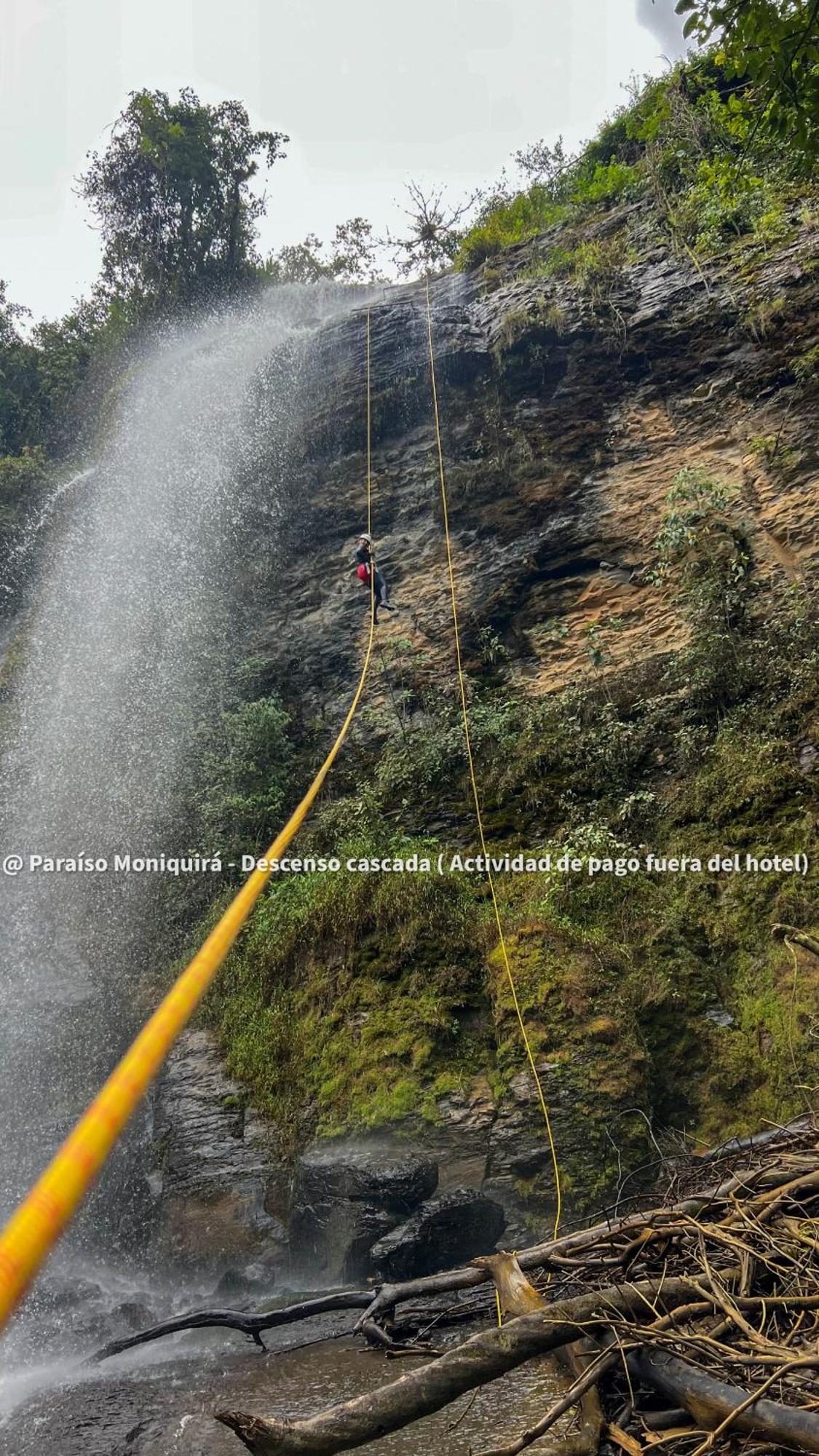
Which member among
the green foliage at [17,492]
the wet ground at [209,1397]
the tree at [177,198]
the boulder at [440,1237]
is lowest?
the boulder at [440,1237]

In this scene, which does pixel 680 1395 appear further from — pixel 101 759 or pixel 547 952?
pixel 101 759

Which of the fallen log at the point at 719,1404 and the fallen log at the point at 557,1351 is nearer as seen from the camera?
the fallen log at the point at 719,1404

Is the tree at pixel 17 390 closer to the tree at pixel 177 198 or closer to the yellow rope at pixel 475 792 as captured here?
the tree at pixel 177 198

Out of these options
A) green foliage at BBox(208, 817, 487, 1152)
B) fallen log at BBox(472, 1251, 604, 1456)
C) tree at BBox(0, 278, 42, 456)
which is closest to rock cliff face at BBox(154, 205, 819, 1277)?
green foliage at BBox(208, 817, 487, 1152)

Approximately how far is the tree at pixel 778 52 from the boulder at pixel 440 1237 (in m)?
6.61

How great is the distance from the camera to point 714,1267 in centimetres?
256

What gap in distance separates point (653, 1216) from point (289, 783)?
806 cm


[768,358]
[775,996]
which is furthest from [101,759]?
[768,358]

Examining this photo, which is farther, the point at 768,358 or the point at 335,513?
the point at 335,513

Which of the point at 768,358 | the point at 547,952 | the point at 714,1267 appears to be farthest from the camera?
the point at 768,358

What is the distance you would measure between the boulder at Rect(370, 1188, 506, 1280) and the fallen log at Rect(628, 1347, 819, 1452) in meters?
3.05

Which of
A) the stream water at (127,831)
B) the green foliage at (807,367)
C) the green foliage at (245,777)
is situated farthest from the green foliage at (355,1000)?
the green foliage at (807,367)

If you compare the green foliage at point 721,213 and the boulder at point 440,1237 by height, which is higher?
the green foliage at point 721,213

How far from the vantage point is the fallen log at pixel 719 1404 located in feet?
5.96
